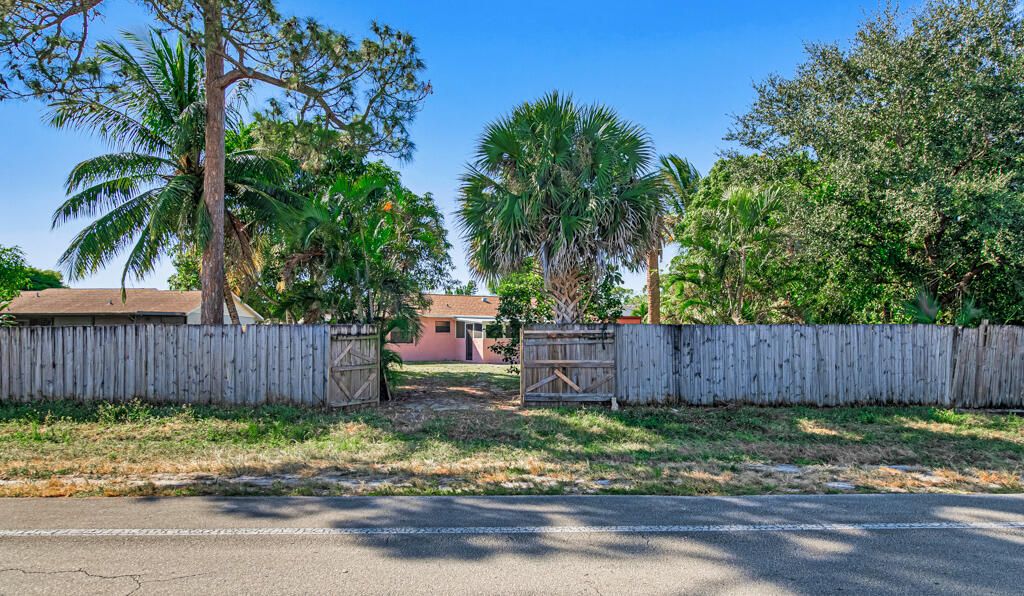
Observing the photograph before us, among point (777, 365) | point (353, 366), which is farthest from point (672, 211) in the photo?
point (353, 366)

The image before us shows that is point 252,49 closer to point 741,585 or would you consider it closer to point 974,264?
point 741,585

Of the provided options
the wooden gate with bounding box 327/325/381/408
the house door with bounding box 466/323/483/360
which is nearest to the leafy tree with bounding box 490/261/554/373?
the wooden gate with bounding box 327/325/381/408

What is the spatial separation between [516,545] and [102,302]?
23.4 metres

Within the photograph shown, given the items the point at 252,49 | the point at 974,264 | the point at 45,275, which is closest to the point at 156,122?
the point at 252,49

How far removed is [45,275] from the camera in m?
41.2

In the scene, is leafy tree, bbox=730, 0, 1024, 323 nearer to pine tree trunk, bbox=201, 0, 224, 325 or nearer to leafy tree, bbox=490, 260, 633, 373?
leafy tree, bbox=490, 260, 633, 373

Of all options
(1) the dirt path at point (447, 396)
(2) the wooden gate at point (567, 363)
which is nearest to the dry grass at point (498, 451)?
(1) the dirt path at point (447, 396)

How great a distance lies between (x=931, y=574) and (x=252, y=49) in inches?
432

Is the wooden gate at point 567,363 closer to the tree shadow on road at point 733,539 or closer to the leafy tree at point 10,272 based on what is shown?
the tree shadow on road at point 733,539

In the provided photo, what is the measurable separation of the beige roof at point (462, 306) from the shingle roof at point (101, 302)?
460 inches

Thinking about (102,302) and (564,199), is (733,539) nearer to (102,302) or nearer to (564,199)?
(564,199)

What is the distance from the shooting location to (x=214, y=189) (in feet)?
39.7

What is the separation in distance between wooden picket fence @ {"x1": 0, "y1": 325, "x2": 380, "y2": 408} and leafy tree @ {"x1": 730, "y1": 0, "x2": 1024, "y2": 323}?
38.6 feet

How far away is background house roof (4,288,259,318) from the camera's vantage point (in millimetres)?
21119
